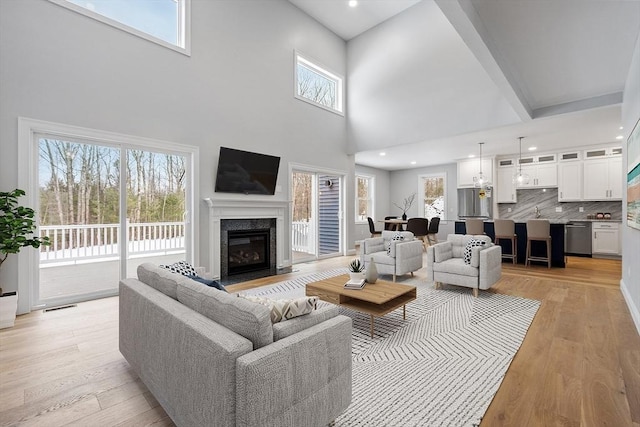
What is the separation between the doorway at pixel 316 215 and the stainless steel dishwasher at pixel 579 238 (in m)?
5.37

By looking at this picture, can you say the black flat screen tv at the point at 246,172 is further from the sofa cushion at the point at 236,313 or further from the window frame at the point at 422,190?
the window frame at the point at 422,190

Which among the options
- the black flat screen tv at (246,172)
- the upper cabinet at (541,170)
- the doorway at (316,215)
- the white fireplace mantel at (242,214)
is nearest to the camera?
the white fireplace mantel at (242,214)

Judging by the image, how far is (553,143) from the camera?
22.4 ft

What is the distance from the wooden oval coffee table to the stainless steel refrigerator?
628 cm

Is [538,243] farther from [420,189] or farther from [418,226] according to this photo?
[420,189]

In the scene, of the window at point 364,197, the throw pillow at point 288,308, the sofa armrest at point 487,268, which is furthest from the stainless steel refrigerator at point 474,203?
the throw pillow at point 288,308

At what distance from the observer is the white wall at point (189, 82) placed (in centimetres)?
332

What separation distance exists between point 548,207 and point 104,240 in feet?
31.3

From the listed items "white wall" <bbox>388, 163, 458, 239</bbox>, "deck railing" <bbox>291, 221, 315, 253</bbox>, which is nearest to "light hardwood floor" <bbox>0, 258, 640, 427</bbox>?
"deck railing" <bbox>291, 221, 315, 253</bbox>

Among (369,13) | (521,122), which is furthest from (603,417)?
(369,13)

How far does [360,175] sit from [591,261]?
5971 millimetres

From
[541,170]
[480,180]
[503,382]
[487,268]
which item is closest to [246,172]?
[487,268]

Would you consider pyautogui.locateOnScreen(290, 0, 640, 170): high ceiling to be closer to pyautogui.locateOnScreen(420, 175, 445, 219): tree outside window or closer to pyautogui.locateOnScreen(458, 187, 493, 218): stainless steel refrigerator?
pyautogui.locateOnScreen(420, 175, 445, 219): tree outside window

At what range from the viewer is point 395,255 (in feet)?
15.4
